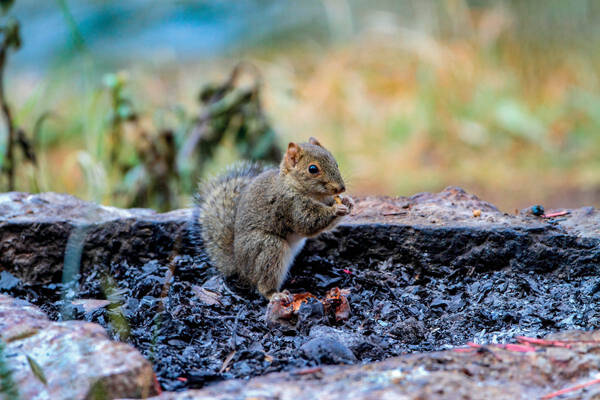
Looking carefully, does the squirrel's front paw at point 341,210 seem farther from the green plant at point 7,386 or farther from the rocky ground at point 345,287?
the green plant at point 7,386

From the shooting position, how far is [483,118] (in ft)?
22.0

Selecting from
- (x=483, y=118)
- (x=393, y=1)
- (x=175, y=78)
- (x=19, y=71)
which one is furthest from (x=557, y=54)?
(x=19, y=71)

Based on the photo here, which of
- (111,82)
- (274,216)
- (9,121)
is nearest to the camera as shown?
(274,216)

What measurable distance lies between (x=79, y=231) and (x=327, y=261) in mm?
1087

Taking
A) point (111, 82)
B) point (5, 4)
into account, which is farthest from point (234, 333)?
point (111, 82)

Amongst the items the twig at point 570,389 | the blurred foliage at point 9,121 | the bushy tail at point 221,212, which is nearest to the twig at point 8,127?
the blurred foliage at point 9,121

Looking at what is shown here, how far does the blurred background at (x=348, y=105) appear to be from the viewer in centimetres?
493

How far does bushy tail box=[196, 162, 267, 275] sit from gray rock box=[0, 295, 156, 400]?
3.49ft

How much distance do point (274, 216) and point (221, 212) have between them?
1.04 feet

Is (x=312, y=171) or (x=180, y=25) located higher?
(x=180, y=25)

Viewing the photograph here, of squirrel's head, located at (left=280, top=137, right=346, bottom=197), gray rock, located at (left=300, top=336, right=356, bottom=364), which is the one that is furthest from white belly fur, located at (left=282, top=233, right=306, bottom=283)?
gray rock, located at (left=300, top=336, right=356, bottom=364)

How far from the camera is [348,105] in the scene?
7539mm

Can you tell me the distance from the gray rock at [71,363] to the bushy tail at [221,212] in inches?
41.9

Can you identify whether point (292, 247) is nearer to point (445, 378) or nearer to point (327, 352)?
point (327, 352)
